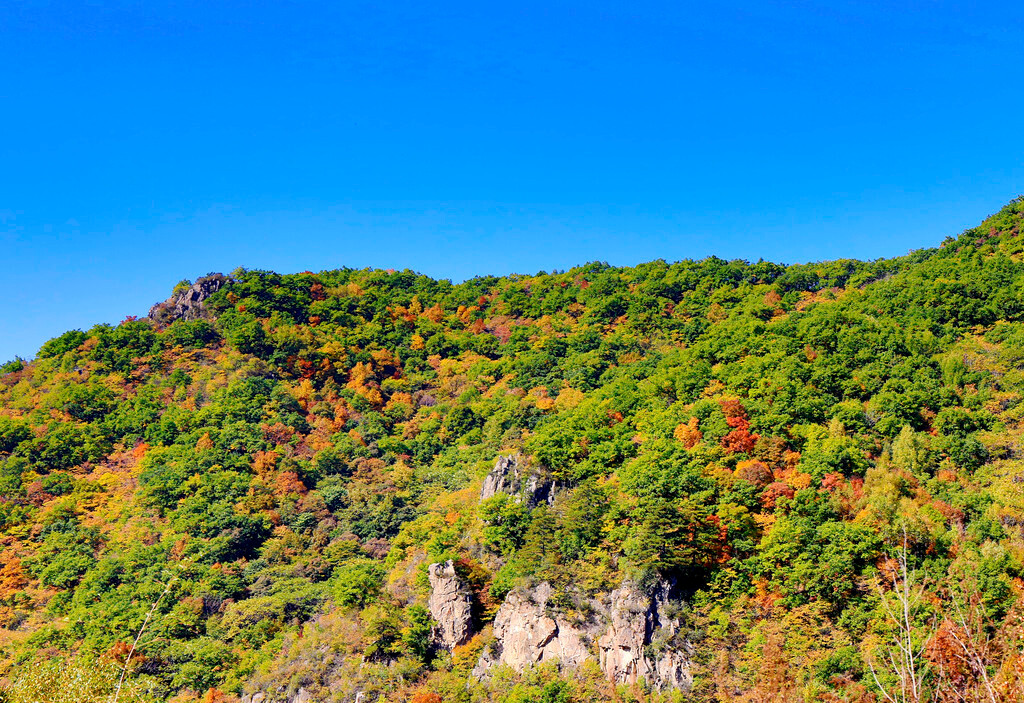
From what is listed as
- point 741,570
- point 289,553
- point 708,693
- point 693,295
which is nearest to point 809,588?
point 741,570

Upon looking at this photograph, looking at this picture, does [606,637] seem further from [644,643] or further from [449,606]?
[449,606]

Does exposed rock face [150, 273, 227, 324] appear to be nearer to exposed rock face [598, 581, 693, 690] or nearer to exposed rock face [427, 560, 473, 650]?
exposed rock face [427, 560, 473, 650]

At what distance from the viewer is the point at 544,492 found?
4181 centimetres

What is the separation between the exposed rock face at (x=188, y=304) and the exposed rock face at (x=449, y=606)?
161 ft

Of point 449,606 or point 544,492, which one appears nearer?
point 449,606

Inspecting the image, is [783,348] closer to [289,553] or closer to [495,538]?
[495,538]

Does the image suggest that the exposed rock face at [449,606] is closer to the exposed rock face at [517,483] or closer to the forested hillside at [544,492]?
the forested hillside at [544,492]

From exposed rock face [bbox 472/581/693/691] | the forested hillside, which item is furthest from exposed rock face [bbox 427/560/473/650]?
exposed rock face [bbox 472/581/693/691]

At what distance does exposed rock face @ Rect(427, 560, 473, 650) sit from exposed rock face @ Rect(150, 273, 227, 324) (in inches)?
1933

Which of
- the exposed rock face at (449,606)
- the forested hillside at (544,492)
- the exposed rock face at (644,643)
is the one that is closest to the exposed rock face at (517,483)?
the forested hillside at (544,492)

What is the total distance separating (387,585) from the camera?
41750 millimetres

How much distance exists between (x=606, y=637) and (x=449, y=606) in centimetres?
811

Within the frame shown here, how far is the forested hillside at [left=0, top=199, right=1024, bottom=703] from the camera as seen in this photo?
3078cm

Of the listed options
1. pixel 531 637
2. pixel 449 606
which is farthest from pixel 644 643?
pixel 449 606
